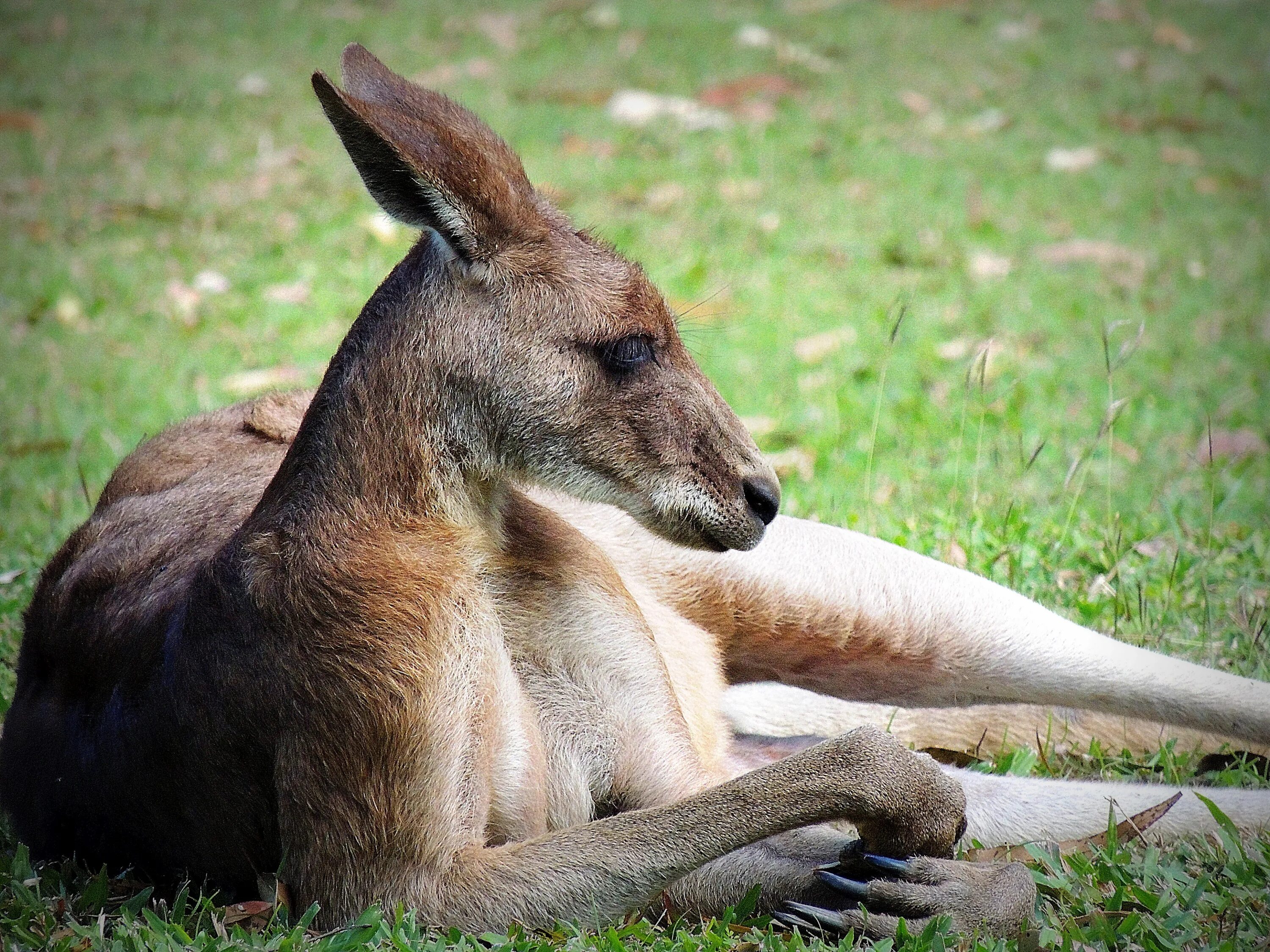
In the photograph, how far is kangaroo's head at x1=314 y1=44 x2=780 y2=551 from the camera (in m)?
2.53

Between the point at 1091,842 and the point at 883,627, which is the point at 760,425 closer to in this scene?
the point at 883,627

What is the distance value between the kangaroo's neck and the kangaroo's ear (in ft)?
0.30

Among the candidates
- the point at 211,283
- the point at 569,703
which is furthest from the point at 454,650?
the point at 211,283

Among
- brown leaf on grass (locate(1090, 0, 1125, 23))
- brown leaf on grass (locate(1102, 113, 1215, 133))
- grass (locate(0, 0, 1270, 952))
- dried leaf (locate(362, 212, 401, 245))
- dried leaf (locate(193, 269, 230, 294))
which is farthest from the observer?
brown leaf on grass (locate(1090, 0, 1125, 23))

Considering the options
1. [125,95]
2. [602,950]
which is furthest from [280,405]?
[125,95]

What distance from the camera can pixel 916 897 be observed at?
2.43m

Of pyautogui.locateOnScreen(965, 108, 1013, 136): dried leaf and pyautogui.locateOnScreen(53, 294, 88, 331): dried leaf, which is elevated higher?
pyautogui.locateOnScreen(965, 108, 1013, 136): dried leaf

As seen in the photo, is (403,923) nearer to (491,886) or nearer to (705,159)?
(491,886)

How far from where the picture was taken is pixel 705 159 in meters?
8.77

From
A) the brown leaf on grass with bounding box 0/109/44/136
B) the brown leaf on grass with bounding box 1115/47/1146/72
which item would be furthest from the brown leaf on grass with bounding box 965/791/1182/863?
Answer: the brown leaf on grass with bounding box 0/109/44/136

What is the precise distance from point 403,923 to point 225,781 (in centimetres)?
42

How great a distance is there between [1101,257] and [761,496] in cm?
539

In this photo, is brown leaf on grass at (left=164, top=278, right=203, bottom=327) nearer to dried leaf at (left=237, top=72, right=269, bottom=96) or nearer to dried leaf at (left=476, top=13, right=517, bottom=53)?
dried leaf at (left=237, top=72, right=269, bottom=96)

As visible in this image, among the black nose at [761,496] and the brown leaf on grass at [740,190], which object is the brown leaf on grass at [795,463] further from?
the brown leaf on grass at [740,190]
